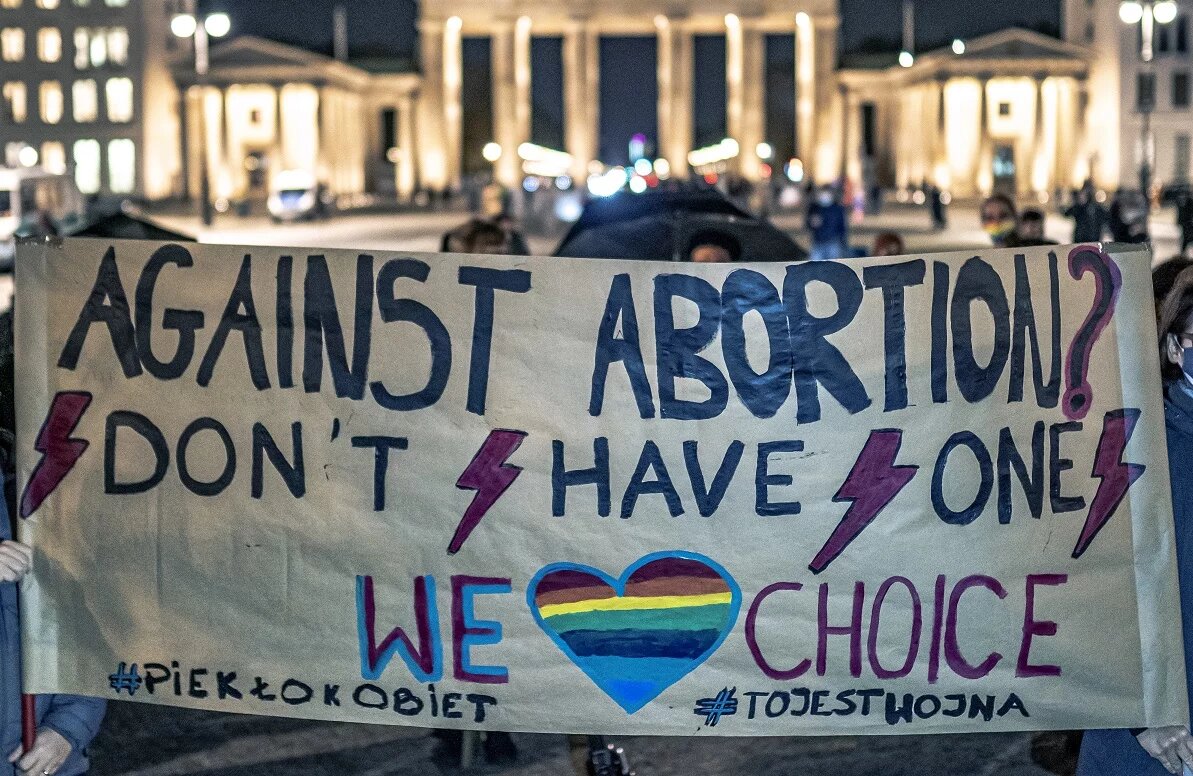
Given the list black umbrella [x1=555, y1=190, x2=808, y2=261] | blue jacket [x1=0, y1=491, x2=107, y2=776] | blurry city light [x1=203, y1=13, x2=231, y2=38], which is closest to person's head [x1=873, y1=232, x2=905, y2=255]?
black umbrella [x1=555, y1=190, x2=808, y2=261]

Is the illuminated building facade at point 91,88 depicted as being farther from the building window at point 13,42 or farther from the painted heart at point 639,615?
the painted heart at point 639,615

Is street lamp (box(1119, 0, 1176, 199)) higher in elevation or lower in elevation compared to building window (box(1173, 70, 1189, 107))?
lower

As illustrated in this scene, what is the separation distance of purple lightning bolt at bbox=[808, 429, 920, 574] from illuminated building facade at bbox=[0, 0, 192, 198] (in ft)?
278

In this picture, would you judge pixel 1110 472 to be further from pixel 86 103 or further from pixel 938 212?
pixel 86 103

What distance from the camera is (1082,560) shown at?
3.59 meters

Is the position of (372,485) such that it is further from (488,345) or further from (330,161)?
(330,161)

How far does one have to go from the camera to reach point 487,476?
366 centimetres

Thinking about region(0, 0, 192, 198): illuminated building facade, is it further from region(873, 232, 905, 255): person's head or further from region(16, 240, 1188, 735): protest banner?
region(16, 240, 1188, 735): protest banner

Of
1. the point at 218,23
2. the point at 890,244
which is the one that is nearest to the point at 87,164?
the point at 218,23

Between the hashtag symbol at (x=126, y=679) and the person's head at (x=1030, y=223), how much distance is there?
6261 millimetres

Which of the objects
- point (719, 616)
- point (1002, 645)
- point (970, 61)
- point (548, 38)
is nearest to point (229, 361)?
point (719, 616)

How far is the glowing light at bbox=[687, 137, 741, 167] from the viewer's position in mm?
83812

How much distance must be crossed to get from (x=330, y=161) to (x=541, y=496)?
9215 cm

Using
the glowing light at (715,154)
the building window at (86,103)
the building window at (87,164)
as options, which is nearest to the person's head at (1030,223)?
the glowing light at (715,154)
